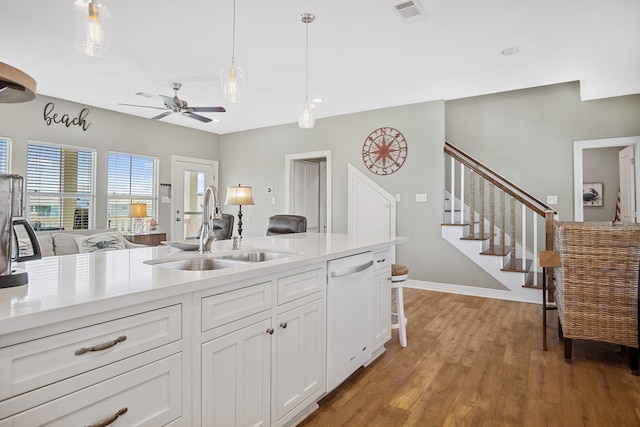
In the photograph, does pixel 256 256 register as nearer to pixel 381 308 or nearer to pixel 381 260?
pixel 381 260

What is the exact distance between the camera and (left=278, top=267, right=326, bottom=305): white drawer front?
5.73ft

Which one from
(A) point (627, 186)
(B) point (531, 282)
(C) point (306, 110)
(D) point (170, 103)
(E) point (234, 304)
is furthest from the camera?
(A) point (627, 186)

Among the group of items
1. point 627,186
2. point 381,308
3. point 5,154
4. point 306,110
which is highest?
point 306,110

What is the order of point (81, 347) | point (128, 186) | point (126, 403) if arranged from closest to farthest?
point (81, 347), point (126, 403), point (128, 186)

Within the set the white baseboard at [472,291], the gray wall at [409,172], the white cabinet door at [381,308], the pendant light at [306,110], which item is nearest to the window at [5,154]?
the gray wall at [409,172]

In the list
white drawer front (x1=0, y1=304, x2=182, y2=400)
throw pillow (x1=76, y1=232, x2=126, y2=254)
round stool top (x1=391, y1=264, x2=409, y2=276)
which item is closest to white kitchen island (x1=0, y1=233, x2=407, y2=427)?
white drawer front (x1=0, y1=304, x2=182, y2=400)

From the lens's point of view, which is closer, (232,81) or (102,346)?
(102,346)

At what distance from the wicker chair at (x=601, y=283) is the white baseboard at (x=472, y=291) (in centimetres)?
189

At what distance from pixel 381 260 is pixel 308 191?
464cm

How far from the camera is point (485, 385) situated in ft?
7.70

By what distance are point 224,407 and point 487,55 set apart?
151 inches

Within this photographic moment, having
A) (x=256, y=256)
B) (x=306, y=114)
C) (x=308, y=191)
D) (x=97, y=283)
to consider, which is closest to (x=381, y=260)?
(x=256, y=256)

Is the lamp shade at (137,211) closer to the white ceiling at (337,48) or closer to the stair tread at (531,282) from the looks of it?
the white ceiling at (337,48)

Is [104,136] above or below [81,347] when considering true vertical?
above
